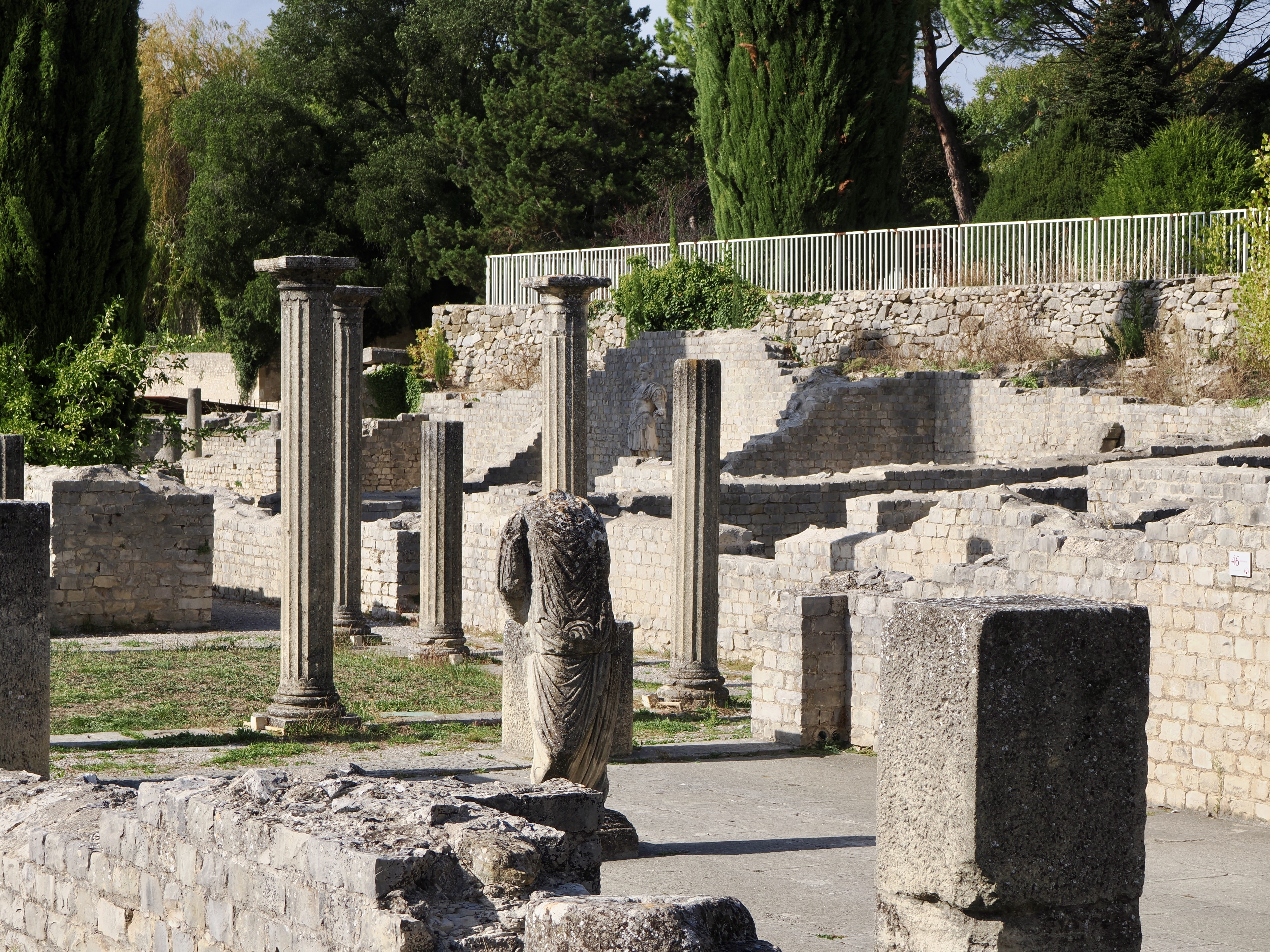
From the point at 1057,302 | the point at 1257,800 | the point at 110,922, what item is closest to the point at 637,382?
the point at 1057,302

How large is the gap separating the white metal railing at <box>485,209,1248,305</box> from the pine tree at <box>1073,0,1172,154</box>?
5495mm

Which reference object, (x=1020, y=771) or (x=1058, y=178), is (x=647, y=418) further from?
(x=1020, y=771)

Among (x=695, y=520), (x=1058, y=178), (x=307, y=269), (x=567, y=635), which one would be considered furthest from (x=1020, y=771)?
(x=1058, y=178)

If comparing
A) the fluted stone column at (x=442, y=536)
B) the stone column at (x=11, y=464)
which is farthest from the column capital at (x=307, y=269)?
the stone column at (x=11, y=464)

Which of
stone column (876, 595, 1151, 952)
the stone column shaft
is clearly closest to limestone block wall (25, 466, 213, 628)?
the stone column shaft

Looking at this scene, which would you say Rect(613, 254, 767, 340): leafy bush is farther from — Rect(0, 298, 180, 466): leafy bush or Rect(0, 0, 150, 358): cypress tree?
Rect(0, 298, 180, 466): leafy bush

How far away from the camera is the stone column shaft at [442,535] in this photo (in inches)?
541

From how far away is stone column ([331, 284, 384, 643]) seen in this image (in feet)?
45.4

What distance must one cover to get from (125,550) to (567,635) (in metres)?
10.5

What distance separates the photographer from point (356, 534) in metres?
14.2

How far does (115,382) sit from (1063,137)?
69.0 feet

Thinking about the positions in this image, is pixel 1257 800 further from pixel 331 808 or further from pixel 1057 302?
pixel 1057 302

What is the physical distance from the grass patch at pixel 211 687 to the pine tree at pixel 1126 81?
929 inches

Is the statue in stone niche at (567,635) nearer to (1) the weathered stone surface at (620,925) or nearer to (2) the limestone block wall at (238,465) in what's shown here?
(1) the weathered stone surface at (620,925)
